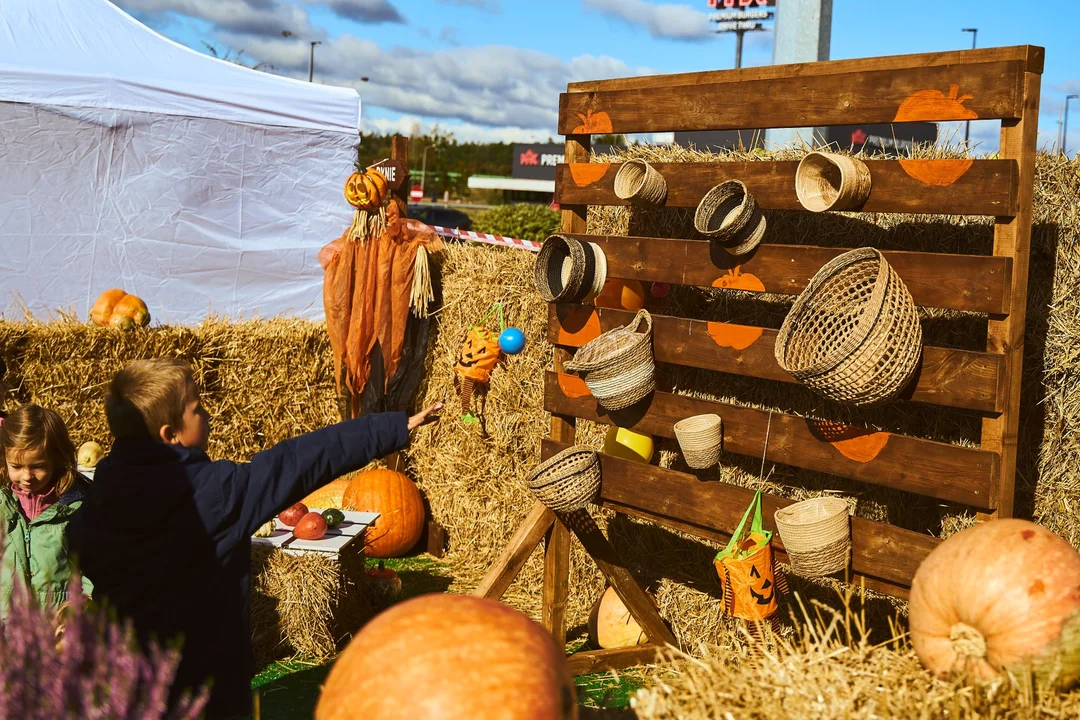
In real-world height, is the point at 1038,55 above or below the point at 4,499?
above

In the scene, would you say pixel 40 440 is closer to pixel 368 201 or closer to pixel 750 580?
pixel 750 580

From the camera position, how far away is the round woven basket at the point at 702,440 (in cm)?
391

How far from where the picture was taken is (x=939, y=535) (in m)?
4.08

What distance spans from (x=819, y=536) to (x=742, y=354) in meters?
0.77

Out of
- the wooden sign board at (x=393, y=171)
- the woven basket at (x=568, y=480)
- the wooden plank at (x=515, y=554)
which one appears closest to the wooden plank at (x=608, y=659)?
the wooden plank at (x=515, y=554)

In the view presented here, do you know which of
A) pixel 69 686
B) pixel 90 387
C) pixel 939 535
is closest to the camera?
pixel 69 686

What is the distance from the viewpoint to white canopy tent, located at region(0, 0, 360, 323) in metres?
8.01

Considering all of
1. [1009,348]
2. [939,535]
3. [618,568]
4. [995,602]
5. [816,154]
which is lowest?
[618,568]

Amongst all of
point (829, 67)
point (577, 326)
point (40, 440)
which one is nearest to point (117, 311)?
point (40, 440)

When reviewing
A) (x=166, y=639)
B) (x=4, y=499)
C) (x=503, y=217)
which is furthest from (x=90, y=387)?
(x=503, y=217)

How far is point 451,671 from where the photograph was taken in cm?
166

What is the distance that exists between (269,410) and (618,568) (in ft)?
13.1

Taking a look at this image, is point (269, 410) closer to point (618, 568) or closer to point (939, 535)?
point (618, 568)

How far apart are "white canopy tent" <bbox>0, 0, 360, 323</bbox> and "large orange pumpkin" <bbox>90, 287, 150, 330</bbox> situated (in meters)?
0.84
